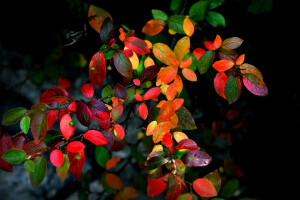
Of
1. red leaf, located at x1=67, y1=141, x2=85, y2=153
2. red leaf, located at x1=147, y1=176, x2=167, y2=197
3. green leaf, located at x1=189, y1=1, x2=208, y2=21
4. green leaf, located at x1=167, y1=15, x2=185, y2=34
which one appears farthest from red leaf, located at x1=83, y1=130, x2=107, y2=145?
green leaf, located at x1=189, y1=1, x2=208, y2=21

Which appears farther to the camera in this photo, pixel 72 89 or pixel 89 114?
pixel 72 89

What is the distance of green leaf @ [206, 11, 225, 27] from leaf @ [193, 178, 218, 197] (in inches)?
28.5

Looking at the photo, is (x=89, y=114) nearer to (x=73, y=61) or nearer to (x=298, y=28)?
(x=73, y=61)

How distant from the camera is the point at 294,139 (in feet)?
5.49

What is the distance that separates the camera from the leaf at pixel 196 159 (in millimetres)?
747

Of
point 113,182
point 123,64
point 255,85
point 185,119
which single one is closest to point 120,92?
point 123,64

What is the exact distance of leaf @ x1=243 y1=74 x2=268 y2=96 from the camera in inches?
30.8

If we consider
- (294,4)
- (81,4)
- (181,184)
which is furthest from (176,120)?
(294,4)

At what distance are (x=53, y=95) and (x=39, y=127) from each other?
12 centimetres

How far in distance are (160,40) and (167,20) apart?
0.33 ft

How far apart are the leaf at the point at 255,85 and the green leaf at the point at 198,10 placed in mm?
377

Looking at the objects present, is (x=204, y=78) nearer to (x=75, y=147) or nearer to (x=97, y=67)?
(x=97, y=67)

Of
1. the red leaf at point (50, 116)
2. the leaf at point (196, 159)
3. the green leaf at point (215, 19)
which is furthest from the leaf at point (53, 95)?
the green leaf at point (215, 19)

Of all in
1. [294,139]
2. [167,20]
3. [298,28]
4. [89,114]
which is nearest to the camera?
[89,114]
